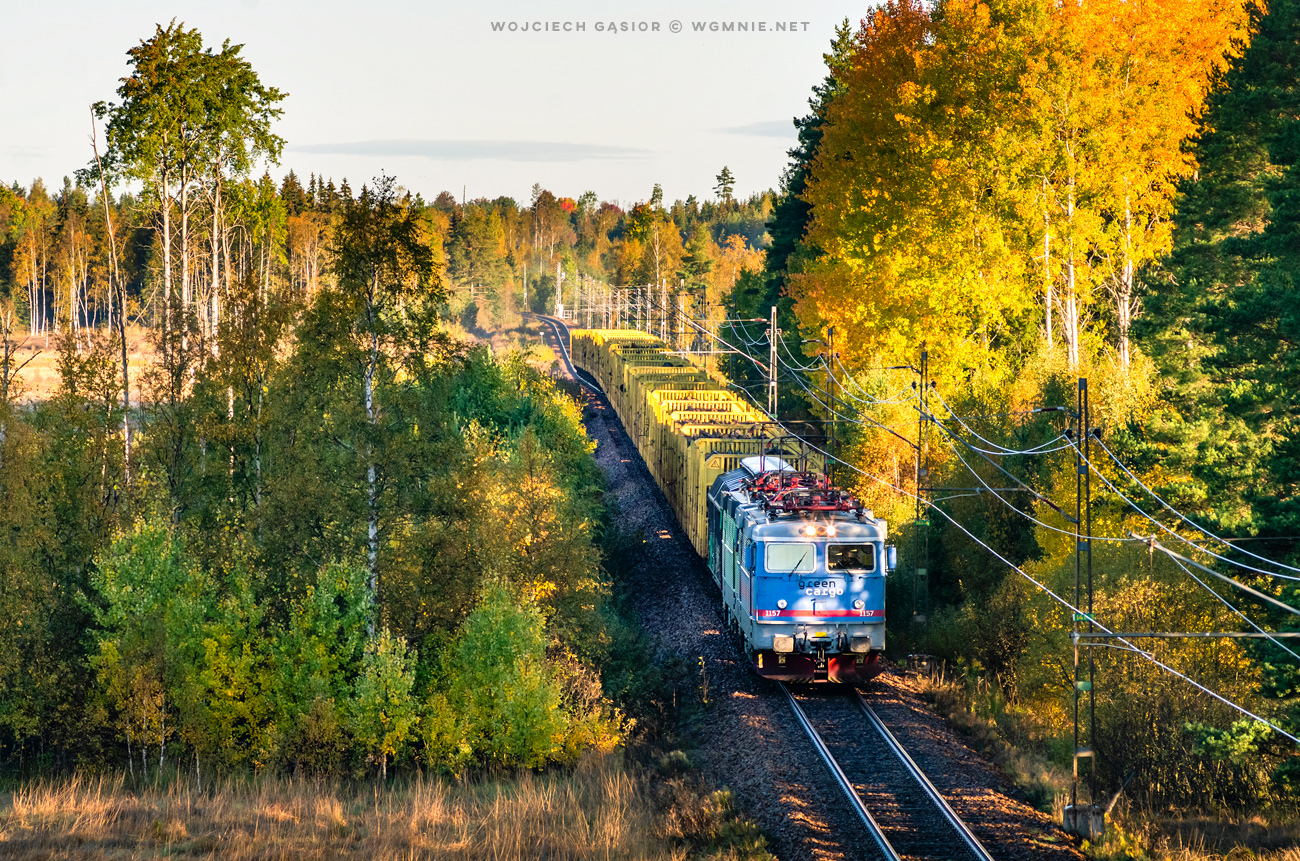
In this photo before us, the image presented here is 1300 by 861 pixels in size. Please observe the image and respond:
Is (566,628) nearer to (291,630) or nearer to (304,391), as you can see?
(291,630)

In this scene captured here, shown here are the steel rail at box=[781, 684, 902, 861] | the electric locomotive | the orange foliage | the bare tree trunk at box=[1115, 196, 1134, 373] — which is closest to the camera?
the steel rail at box=[781, 684, 902, 861]

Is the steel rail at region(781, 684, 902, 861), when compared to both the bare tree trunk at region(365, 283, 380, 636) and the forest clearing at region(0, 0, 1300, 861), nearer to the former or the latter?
the forest clearing at region(0, 0, 1300, 861)

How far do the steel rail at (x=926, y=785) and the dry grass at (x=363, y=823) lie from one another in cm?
378

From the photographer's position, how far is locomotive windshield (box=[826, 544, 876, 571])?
21.7 m

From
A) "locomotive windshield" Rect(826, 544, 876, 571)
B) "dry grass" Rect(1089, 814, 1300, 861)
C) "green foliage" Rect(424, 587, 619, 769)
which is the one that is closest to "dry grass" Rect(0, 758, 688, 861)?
"green foliage" Rect(424, 587, 619, 769)

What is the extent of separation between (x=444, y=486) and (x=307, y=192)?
101466 millimetres

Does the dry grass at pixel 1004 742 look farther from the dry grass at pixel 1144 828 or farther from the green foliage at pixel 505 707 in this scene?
the green foliage at pixel 505 707

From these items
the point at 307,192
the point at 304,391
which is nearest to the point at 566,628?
the point at 304,391

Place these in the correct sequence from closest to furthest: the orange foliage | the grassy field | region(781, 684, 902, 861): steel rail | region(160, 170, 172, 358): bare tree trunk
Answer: region(781, 684, 902, 861): steel rail, the grassy field, region(160, 170, 172, 358): bare tree trunk, the orange foliage

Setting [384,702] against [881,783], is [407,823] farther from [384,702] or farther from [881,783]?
[881,783]

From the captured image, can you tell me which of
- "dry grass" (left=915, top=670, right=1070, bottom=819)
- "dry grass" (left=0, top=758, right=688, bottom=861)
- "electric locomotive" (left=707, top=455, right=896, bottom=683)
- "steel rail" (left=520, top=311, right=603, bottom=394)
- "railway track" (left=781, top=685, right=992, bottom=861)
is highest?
"steel rail" (left=520, top=311, right=603, bottom=394)

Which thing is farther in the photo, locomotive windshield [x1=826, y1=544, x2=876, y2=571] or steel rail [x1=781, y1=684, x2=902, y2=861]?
locomotive windshield [x1=826, y1=544, x2=876, y2=571]

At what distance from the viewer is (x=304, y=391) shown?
83.3ft

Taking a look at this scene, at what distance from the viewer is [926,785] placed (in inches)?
681
